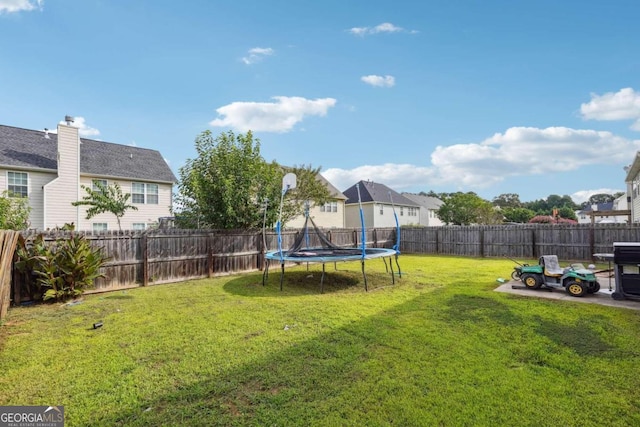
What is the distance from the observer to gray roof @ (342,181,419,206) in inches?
1185

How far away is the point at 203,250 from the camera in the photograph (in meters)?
9.22

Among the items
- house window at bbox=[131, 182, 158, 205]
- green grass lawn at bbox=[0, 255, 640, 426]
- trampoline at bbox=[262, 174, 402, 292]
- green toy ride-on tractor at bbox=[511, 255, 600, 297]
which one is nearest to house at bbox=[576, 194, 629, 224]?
green toy ride-on tractor at bbox=[511, 255, 600, 297]

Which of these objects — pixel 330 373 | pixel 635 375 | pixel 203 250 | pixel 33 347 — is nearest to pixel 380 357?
pixel 330 373

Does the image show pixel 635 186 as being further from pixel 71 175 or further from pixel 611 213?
pixel 71 175

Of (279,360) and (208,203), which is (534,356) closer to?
(279,360)

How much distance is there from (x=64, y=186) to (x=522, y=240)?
21.3 meters

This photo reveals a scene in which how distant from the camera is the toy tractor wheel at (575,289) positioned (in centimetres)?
615

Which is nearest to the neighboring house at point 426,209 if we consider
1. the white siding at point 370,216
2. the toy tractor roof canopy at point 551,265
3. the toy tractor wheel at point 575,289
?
the white siding at point 370,216

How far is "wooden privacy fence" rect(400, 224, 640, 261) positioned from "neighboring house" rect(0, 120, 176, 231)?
43.8 ft

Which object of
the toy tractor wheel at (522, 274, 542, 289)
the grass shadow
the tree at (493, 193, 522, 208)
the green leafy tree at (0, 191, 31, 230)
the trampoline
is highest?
the tree at (493, 193, 522, 208)

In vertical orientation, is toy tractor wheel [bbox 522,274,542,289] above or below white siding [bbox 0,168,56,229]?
below

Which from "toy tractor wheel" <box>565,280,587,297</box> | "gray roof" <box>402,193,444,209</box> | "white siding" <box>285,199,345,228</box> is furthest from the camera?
"gray roof" <box>402,193,444,209</box>

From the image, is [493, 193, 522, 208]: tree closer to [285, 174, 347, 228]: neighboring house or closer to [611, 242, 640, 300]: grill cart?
[285, 174, 347, 228]: neighboring house

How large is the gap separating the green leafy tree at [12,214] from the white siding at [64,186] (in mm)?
1145
